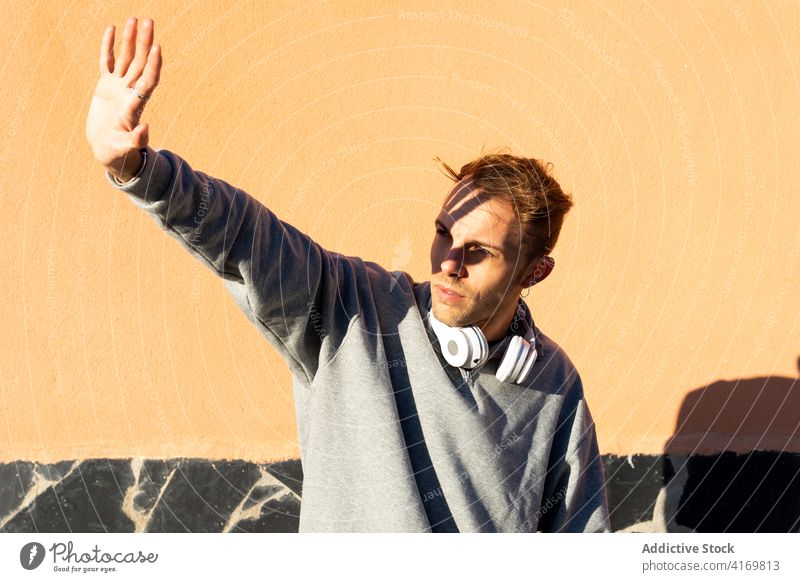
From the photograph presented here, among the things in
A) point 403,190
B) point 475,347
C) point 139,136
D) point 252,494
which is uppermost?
point 403,190

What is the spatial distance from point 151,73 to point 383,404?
715mm

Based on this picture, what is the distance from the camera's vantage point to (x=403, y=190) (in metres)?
3.01

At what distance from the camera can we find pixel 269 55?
290cm

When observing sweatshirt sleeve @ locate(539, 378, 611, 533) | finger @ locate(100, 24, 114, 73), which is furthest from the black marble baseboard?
finger @ locate(100, 24, 114, 73)

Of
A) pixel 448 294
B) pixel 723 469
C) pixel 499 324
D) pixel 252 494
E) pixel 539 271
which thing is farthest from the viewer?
pixel 723 469

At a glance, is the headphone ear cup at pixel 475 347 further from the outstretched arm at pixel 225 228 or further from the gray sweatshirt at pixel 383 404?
the outstretched arm at pixel 225 228

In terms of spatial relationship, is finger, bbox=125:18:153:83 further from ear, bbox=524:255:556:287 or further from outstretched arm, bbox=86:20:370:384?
ear, bbox=524:255:556:287

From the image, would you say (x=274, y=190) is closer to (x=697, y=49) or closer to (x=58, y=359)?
(x=58, y=359)

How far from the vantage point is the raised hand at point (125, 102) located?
1.55 meters

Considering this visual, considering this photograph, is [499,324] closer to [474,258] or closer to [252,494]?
[474,258]

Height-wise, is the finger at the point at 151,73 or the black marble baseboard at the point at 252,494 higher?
the finger at the point at 151,73

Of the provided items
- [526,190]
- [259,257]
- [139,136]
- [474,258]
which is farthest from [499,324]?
[139,136]

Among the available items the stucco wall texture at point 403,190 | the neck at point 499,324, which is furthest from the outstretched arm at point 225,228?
the stucco wall texture at point 403,190
